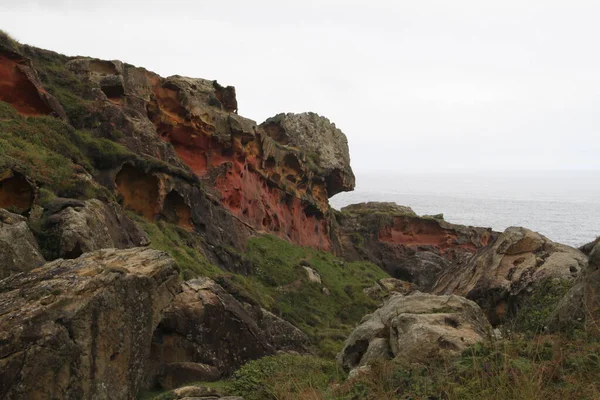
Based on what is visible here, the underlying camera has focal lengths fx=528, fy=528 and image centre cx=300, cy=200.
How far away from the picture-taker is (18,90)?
85.0 ft

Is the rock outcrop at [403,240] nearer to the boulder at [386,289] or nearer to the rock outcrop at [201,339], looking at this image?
the boulder at [386,289]

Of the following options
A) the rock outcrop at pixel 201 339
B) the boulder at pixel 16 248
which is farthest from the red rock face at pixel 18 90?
the rock outcrop at pixel 201 339

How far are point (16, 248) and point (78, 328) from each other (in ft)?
13.8

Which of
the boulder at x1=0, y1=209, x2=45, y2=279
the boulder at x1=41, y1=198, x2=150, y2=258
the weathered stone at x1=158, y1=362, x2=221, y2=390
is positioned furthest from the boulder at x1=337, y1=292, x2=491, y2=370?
the boulder at x1=0, y1=209, x2=45, y2=279

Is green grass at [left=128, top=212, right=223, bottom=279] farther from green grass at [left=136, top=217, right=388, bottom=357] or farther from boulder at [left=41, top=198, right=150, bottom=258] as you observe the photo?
boulder at [left=41, top=198, right=150, bottom=258]

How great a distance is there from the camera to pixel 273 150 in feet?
148

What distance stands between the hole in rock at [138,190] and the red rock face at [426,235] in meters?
36.6

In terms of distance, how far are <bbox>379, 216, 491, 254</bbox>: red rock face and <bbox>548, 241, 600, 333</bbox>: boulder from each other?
164 ft

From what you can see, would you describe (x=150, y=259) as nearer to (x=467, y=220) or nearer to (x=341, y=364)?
(x=341, y=364)

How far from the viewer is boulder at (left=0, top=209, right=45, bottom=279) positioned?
11711 millimetres

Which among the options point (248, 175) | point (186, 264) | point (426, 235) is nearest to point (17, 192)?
point (186, 264)

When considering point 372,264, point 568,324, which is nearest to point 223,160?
point 372,264

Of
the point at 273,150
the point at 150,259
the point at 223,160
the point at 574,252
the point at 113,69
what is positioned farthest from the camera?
the point at 273,150

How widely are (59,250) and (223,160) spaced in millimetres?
25576
